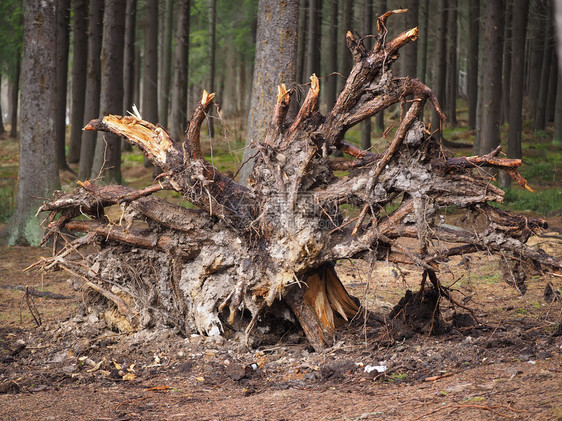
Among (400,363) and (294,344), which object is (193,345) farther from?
(400,363)

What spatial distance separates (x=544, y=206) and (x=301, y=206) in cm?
908

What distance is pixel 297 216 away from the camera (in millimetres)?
5605

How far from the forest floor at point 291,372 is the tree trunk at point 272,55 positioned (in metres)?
3.67

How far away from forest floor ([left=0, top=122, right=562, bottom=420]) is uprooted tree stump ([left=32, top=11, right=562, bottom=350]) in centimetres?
32

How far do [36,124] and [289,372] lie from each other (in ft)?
24.8

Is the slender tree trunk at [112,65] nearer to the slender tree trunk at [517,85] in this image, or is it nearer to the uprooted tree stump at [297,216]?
the uprooted tree stump at [297,216]

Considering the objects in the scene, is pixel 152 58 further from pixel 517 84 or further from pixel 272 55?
pixel 517 84

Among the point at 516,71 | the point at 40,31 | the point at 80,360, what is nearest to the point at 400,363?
the point at 80,360

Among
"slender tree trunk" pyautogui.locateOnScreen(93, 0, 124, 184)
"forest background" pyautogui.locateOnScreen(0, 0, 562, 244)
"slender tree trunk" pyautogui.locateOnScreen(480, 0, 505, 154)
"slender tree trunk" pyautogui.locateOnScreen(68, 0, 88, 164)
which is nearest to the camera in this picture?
"forest background" pyautogui.locateOnScreen(0, 0, 562, 244)

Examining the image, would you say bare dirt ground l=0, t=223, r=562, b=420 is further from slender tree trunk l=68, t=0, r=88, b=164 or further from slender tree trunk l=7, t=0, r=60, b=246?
slender tree trunk l=68, t=0, r=88, b=164

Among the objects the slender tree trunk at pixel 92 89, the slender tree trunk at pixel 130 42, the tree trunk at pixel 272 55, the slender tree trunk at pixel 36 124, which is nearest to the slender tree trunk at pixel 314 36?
the slender tree trunk at pixel 130 42

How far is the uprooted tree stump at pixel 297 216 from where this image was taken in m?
5.44

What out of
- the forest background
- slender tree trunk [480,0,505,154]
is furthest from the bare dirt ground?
slender tree trunk [480,0,505,154]

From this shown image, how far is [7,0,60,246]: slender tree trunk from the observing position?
1018cm
